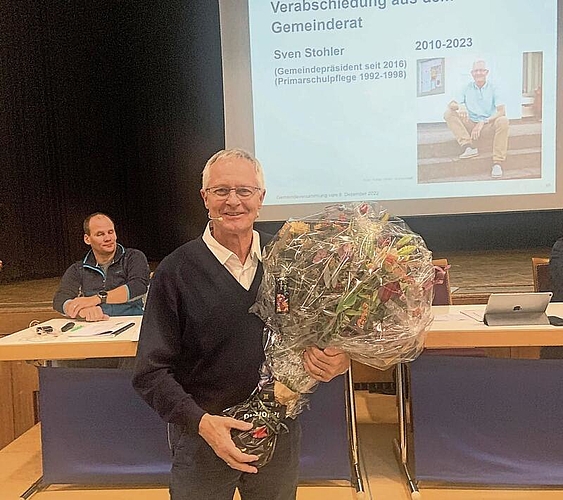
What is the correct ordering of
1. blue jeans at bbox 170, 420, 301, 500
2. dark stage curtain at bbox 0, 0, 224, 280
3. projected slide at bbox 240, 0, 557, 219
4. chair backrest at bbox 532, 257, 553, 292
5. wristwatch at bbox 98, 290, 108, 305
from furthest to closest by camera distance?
1. dark stage curtain at bbox 0, 0, 224, 280
2. projected slide at bbox 240, 0, 557, 219
3. chair backrest at bbox 532, 257, 553, 292
4. wristwatch at bbox 98, 290, 108, 305
5. blue jeans at bbox 170, 420, 301, 500

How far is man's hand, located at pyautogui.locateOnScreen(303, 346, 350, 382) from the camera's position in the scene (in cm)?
128

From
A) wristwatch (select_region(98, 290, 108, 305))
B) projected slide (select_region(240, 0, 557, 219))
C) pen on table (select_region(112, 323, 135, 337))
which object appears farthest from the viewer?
projected slide (select_region(240, 0, 557, 219))

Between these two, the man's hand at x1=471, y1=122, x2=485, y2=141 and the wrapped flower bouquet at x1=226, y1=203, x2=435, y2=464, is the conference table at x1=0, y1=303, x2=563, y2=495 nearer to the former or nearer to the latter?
the wrapped flower bouquet at x1=226, y1=203, x2=435, y2=464

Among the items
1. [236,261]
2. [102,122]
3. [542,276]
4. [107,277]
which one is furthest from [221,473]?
[102,122]

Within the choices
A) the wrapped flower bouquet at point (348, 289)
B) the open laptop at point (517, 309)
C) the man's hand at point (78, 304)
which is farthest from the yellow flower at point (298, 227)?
the man's hand at point (78, 304)

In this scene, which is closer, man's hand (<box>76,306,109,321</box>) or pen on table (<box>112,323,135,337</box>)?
pen on table (<box>112,323,135,337</box>)

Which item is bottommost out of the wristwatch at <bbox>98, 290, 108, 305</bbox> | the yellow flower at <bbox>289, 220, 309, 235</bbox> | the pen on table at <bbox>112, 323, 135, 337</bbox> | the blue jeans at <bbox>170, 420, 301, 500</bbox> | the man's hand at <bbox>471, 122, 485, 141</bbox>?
the blue jeans at <bbox>170, 420, 301, 500</bbox>

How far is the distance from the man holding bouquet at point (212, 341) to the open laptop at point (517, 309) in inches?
44.3

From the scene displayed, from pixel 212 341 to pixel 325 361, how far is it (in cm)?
→ 28

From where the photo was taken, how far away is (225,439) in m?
1.32

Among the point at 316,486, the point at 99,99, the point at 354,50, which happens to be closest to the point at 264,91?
the point at 354,50

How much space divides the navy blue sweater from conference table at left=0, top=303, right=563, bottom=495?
0.83 meters

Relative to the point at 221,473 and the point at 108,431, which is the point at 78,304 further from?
the point at 221,473

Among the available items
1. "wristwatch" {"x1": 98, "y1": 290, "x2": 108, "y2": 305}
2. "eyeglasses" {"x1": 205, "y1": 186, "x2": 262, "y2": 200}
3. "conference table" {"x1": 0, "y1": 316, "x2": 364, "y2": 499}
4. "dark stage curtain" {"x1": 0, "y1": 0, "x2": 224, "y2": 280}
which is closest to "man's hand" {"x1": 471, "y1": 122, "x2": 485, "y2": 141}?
"dark stage curtain" {"x1": 0, "y1": 0, "x2": 224, "y2": 280}
